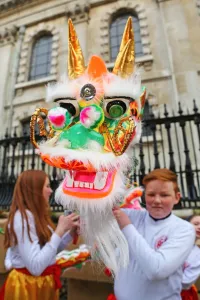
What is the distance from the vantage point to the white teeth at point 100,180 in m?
0.97

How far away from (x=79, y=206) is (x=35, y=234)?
0.88 m

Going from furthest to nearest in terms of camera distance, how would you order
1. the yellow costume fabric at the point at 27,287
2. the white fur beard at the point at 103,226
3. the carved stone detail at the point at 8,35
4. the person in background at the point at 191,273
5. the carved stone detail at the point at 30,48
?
the carved stone detail at the point at 8,35
the carved stone detail at the point at 30,48
the yellow costume fabric at the point at 27,287
the person in background at the point at 191,273
the white fur beard at the point at 103,226

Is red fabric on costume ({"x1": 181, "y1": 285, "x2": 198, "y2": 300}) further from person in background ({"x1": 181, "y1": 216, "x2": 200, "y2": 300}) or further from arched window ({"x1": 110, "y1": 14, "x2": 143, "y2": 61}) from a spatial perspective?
arched window ({"x1": 110, "y1": 14, "x2": 143, "y2": 61})

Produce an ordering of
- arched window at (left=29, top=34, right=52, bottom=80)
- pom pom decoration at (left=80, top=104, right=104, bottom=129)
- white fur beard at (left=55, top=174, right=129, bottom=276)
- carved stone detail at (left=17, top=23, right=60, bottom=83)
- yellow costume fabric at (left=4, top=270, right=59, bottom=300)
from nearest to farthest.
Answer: white fur beard at (left=55, top=174, right=129, bottom=276), pom pom decoration at (left=80, top=104, right=104, bottom=129), yellow costume fabric at (left=4, top=270, right=59, bottom=300), carved stone detail at (left=17, top=23, right=60, bottom=83), arched window at (left=29, top=34, right=52, bottom=80)

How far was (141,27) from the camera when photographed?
28.8 ft

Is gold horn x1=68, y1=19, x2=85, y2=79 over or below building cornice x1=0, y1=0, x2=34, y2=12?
below

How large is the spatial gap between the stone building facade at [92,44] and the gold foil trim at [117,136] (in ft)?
22.1

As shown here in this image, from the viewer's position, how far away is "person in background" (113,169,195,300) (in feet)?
3.60

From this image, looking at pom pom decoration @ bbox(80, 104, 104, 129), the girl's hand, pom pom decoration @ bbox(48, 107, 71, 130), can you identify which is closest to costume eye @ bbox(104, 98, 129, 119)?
pom pom decoration @ bbox(80, 104, 104, 129)

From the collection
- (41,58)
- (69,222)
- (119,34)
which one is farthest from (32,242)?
(41,58)

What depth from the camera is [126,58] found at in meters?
1.29

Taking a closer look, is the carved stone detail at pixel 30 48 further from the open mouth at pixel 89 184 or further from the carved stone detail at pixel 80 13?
the open mouth at pixel 89 184

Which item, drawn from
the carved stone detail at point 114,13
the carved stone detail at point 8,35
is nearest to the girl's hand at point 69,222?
the carved stone detail at point 114,13

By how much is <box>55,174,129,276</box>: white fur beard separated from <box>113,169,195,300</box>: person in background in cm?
9
